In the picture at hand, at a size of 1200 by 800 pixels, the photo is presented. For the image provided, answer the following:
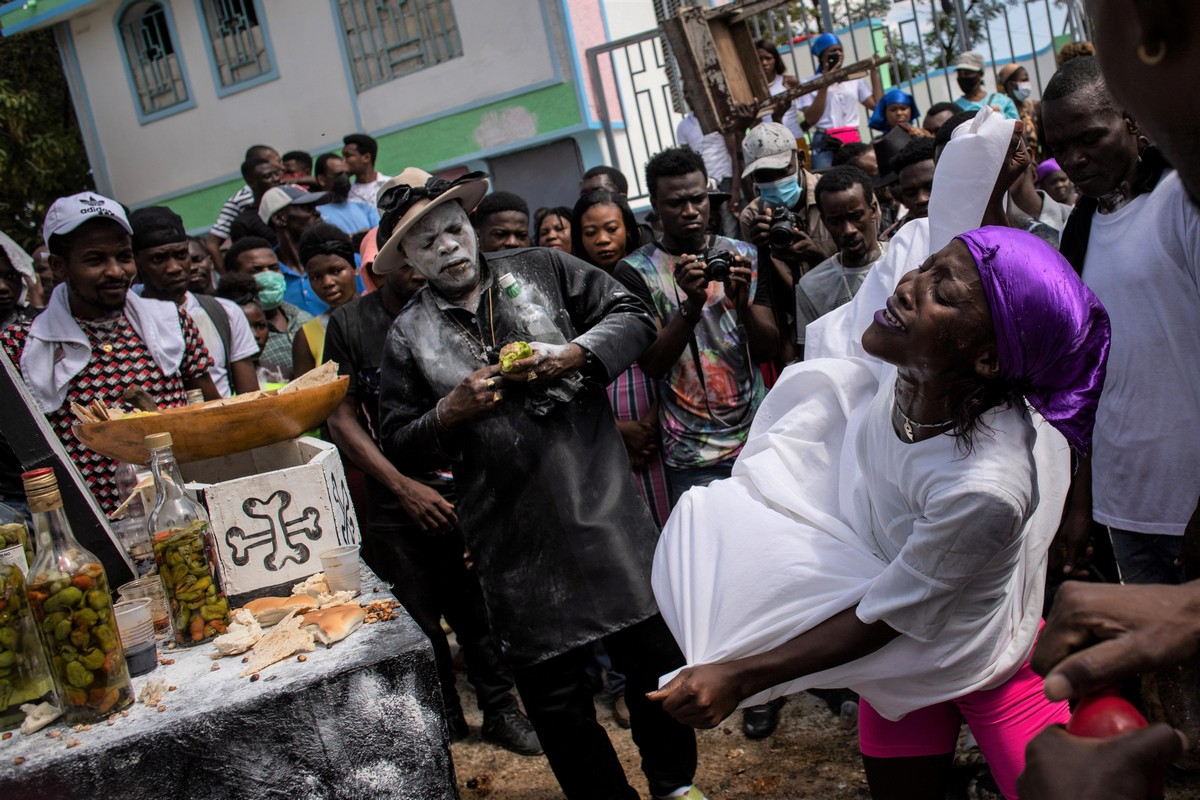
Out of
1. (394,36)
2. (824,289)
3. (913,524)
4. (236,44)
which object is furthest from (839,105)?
(236,44)

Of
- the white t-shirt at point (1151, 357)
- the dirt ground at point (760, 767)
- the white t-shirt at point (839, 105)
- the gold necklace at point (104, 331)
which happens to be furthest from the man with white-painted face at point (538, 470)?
the white t-shirt at point (839, 105)

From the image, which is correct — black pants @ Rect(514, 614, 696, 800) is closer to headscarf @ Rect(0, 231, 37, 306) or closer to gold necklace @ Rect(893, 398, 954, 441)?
gold necklace @ Rect(893, 398, 954, 441)

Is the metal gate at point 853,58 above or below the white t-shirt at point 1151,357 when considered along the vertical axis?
above

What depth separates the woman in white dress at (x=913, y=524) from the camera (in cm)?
185

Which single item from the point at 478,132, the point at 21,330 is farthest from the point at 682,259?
the point at 478,132

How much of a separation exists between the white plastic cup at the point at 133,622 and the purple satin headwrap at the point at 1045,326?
74.3 inches

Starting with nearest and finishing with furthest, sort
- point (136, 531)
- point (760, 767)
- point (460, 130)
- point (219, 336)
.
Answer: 1. point (136, 531)
2. point (760, 767)
3. point (219, 336)
4. point (460, 130)

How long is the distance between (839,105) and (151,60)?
32.3 ft

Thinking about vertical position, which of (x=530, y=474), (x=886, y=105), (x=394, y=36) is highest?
(x=394, y=36)

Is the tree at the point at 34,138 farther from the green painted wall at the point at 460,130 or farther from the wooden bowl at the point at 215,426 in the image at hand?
the wooden bowl at the point at 215,426

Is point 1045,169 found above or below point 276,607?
above

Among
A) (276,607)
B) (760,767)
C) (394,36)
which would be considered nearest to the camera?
(276,607)

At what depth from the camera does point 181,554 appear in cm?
233

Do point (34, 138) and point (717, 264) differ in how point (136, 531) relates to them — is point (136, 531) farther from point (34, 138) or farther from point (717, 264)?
point (34, 138)
